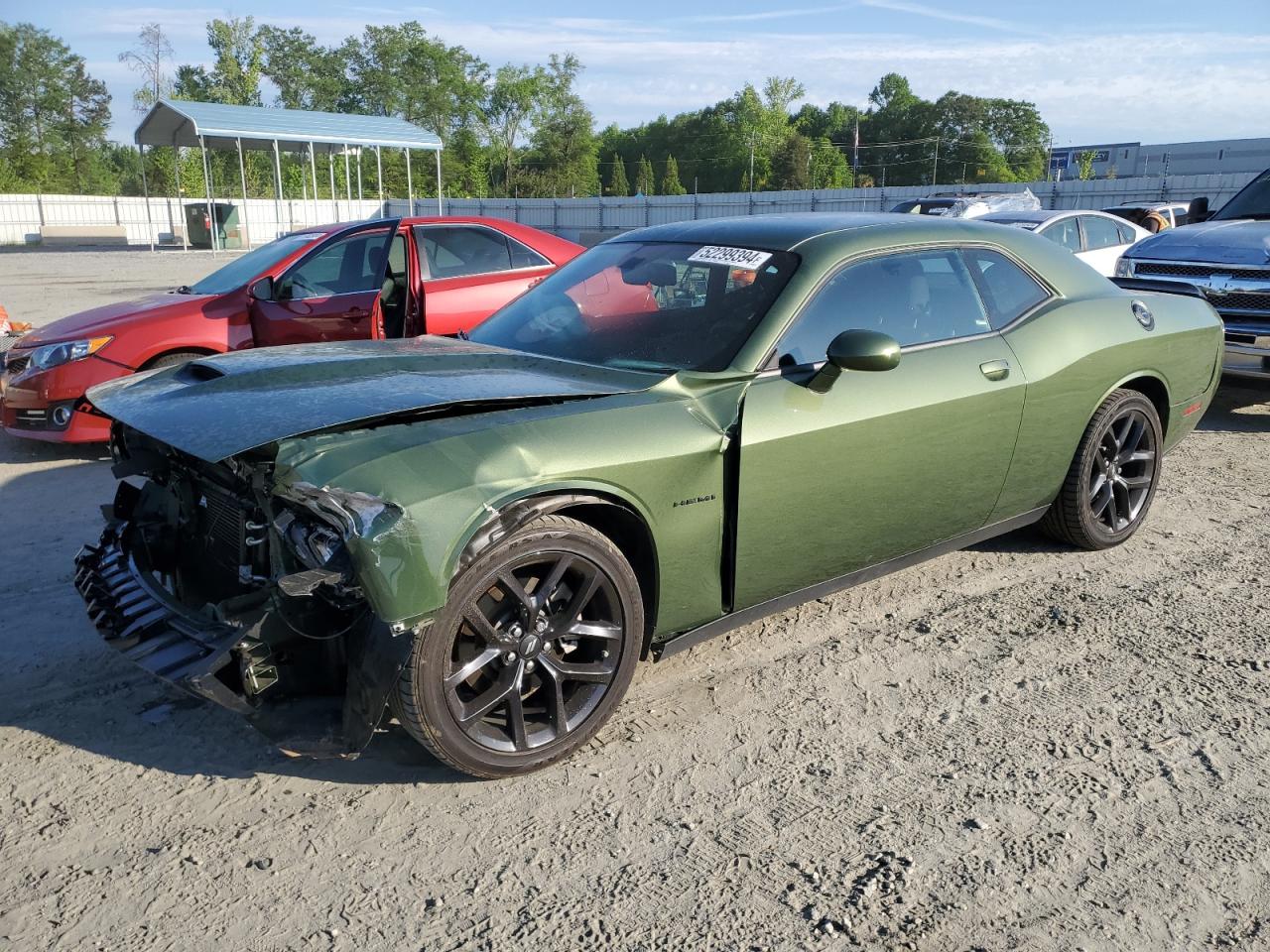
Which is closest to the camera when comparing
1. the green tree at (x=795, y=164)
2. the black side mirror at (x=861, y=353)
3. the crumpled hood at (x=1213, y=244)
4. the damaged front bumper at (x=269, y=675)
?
the damaged front bumper at (x=269, y=675)

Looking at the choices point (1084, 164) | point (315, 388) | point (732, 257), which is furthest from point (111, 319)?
point (1084, 164)

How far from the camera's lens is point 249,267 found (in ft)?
25.4

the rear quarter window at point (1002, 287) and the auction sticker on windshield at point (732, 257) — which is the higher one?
the auction sticker on windshield at point (732, 257)

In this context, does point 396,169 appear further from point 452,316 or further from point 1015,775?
point 1015,775

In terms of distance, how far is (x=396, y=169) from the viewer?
66125mm

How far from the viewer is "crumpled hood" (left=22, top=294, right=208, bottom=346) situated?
6898 millimetres

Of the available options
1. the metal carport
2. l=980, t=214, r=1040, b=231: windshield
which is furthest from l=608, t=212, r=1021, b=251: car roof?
the metal carport

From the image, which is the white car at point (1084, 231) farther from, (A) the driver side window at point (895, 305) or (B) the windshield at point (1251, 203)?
(A) the driver side window at point (895, 305)

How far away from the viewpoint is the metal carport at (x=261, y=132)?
31.3m

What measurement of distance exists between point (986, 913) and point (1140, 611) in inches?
91.4

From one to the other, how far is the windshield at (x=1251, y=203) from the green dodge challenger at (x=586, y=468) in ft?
19.6

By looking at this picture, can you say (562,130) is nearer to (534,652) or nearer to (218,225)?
(218,225)

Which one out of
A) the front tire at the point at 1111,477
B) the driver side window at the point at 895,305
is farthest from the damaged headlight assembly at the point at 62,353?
the front tire at the point at 1111,477

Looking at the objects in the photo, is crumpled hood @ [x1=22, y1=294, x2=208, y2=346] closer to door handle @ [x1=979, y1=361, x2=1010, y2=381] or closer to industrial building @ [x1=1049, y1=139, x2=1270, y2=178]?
door handle @ [x1=979, y1=361, x2=1010, y2=381]
